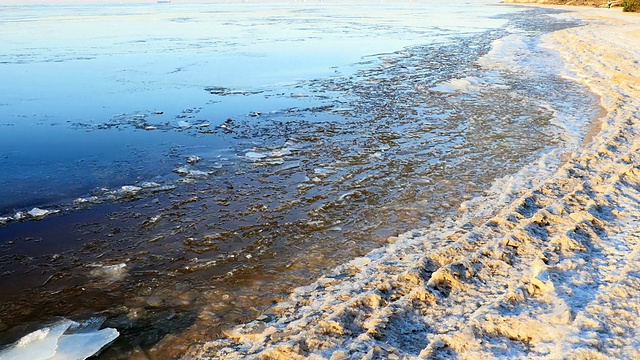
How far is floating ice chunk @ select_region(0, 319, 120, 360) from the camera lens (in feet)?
11.1

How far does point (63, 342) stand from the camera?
3.51 metres

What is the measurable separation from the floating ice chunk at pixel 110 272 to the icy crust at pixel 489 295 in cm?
Result: 143

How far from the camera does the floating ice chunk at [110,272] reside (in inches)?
171

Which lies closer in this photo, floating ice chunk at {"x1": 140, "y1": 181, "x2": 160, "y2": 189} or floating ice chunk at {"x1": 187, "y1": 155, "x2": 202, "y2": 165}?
floating ice chunk at {"x1": 140, "y1": 181, "x2": 160, "y2": 189}

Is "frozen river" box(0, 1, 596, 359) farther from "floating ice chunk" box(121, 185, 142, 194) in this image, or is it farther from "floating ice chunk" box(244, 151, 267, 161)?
"floating ice chunk" box(244, 151, 267, 161)

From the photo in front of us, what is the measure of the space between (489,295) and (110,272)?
3.41 m

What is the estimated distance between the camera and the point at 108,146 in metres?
8.11

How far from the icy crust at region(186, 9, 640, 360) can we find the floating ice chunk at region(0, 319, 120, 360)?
811 mm

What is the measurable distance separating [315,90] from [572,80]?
7.69 meters

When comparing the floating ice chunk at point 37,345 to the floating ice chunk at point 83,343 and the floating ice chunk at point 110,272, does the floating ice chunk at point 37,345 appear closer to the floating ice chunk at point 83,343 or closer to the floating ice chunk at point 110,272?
the floating ice chunk at point 83,343

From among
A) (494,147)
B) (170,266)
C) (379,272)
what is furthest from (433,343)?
(494,147)

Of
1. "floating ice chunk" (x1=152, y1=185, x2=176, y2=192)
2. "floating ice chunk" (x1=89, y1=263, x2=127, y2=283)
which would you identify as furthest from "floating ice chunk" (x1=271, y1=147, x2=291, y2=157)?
"floating ice chunk" (x1=89, y1=263, x2=127, y2=283)

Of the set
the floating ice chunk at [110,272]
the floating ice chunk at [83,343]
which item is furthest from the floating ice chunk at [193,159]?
the floating ice chunk at [83,343]

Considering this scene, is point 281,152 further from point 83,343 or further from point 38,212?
point 83,343
